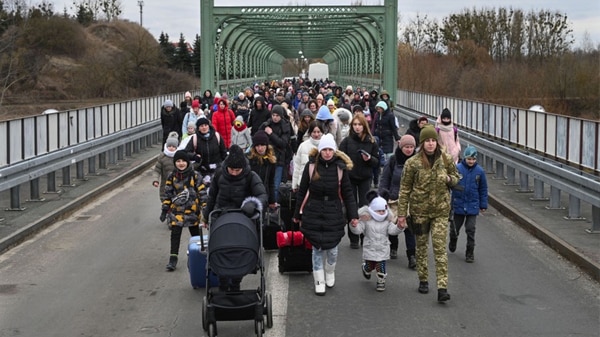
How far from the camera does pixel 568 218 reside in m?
13.0

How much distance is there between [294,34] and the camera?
205 feet

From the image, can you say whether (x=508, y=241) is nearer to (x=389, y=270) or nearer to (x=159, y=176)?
(x=389, y=270)

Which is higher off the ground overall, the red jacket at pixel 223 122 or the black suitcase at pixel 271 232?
the red jacket at pixel 223 122

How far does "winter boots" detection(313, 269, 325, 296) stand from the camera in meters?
9.05

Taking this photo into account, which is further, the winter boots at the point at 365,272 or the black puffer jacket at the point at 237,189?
the winter boots at the point at 365,272

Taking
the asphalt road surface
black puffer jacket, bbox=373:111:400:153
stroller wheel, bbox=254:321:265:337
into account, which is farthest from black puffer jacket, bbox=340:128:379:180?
black puffer jacket, bbox=373:111:400:153

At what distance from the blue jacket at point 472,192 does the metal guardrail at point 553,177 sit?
147cm

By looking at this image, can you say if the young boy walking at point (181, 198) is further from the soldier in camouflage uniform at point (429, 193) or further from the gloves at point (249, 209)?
the gloves at point (249, 209)

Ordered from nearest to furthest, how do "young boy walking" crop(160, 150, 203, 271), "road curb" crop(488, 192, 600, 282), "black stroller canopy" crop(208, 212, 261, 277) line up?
1. "black stroller canopy" crop(208, 212, 261, 277)
2. "road curb" crop(488, 192, 600, 282)
3. "young boy walking" crop(160, 150, 203, 271)

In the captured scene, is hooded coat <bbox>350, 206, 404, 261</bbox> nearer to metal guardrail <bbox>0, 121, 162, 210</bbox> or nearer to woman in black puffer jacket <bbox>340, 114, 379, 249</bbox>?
woman in black puffer jacket <bbox>340, 114, 379, 249</bbox>

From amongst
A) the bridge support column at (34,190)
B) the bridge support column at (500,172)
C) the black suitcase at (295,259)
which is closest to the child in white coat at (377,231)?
the black suitcase at (295,259)

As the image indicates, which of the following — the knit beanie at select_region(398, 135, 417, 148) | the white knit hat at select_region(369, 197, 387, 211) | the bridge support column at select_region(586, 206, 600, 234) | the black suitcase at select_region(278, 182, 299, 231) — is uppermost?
the knit beanie at select_region(398, 135, 417, 148)

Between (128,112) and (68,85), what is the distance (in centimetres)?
4360

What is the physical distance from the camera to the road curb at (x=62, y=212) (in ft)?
38.4
